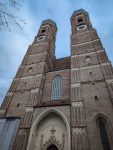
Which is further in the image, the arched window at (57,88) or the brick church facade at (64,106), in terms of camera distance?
the arched window at (57,88)

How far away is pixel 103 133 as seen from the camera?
12.3 m

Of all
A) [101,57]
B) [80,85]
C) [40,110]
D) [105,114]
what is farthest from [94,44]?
[40,110]

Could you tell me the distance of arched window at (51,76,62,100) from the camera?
18217 millimetres

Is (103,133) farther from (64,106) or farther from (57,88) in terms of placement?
(57,88)

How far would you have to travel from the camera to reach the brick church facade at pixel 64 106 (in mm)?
12258

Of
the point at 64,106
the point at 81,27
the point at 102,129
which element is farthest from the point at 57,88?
the point at 81,27

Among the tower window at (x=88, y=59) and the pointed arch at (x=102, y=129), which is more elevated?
the tower window at (x=88, y=59)

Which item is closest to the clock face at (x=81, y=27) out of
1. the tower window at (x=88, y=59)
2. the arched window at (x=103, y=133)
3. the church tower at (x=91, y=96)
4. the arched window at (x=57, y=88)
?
the church tower at (x=91, y=96)

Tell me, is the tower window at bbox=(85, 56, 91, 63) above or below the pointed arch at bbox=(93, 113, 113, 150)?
above

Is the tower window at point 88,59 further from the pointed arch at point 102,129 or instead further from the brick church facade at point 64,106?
the pointed arch at point 102,129

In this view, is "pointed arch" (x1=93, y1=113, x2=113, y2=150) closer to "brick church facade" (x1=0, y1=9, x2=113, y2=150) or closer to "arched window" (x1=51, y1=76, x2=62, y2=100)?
"brick church facade" (x1=0, y1=9, x2=113, y2=150)

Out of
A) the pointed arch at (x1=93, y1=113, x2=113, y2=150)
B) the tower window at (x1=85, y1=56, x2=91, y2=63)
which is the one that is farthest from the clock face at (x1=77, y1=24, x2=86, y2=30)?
the pointed arch at (x1=93, y1=113, x2=113, y2=150)

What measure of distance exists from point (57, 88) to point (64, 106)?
4.80 metres

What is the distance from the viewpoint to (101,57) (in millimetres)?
18516
